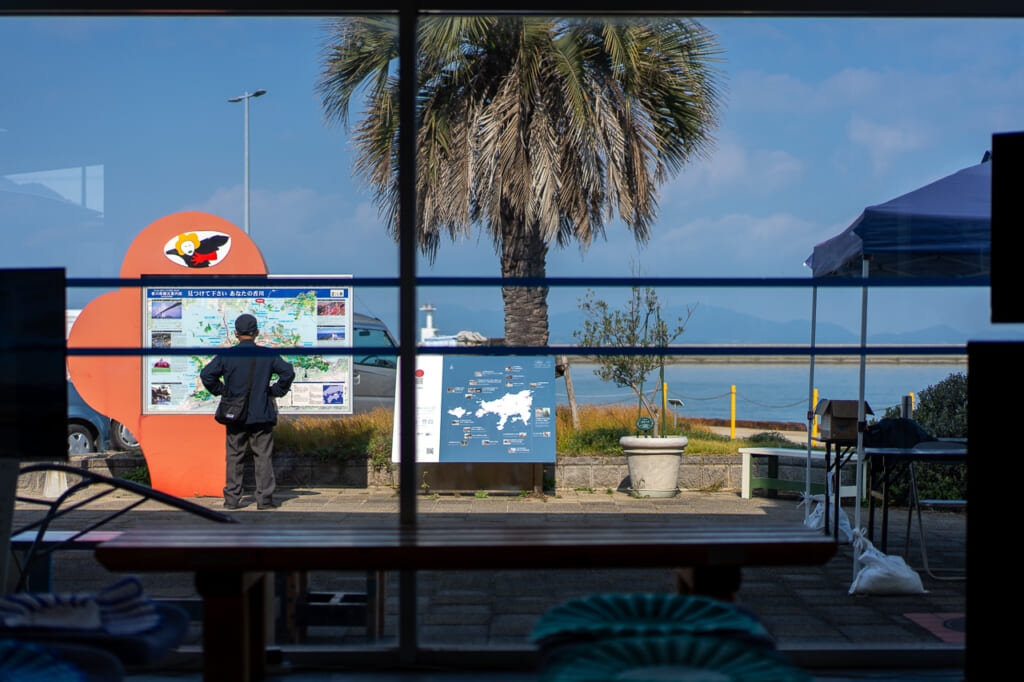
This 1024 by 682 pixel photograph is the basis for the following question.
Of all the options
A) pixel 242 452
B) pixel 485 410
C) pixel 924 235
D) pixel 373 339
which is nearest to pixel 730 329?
pixel 924 235

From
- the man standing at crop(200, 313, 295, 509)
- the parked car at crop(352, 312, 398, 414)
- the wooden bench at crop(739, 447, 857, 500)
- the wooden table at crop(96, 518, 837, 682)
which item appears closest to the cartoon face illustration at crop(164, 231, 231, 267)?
the man standing at crop(200, 313, 295, 509)

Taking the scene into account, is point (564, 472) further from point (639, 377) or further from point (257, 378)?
point (257, 378)

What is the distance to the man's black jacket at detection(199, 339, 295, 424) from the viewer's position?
5559 mm

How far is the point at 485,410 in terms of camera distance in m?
5.04

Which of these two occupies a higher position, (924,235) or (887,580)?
(924,235)

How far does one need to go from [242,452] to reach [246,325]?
1.30 m

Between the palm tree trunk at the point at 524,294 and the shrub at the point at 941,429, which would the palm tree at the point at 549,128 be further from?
the shrub at the point at 941,429

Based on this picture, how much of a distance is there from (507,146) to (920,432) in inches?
164

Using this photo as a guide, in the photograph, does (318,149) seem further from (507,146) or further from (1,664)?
(507,146)

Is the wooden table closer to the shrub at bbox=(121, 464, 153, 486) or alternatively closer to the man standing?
the man standing

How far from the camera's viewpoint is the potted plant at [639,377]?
5086 millimetres

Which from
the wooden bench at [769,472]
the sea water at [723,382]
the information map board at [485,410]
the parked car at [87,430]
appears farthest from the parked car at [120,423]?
the wooden bench at [769,472]

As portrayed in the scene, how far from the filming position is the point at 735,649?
1.57 metres

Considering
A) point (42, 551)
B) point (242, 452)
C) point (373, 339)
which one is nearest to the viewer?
point (42, 551)
